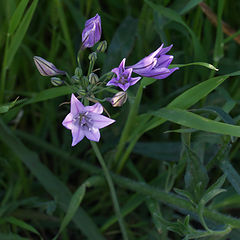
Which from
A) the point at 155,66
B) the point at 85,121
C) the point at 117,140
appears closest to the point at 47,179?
the point at 117,140

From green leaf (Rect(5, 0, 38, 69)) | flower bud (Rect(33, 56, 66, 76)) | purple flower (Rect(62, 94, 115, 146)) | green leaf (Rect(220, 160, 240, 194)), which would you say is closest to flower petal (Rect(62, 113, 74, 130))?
purple flower (Rect(62, 94, 115, 146))

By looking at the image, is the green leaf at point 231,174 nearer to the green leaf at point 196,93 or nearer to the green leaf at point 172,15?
the green leaf at point 196,93

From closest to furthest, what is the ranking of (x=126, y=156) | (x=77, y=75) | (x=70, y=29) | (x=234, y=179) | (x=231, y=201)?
1. (x=77, y=75)
2. (x=234, y=179)
3. (x=231, y=201)
4. (x=126, y=156)
5. (x=70, y=29)

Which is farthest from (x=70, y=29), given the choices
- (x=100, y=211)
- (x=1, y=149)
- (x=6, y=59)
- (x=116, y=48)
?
(x=100, y=211)

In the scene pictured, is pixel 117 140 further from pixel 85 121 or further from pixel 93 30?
pixel 93 30

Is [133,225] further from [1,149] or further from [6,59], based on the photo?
[6,59]

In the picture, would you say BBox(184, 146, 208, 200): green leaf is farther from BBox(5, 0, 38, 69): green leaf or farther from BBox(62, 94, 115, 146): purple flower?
BBox(5, 0, 38, 69): green leaf
